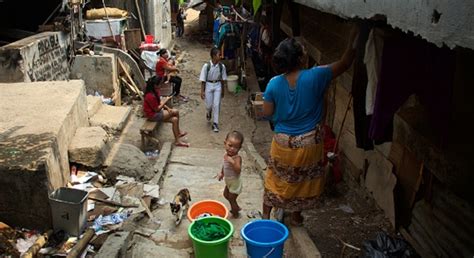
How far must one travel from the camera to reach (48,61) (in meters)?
9.26

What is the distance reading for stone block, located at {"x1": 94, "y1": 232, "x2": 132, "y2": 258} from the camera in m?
4.21

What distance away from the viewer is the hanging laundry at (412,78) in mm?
2631

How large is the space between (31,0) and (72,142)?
9.01 m

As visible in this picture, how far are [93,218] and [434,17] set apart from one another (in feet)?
15.0

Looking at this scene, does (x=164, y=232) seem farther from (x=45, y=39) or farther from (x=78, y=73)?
→ (x=78, y=73)

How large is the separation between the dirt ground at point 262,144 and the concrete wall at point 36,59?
284 cm

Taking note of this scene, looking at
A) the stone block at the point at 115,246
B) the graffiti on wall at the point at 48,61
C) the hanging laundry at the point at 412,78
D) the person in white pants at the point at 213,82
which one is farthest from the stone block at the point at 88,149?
the hanging laundry at the point at 412,78

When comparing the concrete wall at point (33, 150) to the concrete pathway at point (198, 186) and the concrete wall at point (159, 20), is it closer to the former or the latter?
the concrete pathway at point (198, 186)

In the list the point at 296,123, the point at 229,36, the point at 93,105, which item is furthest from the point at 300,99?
the point at 229,36

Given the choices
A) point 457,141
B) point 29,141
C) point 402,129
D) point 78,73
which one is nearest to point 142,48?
point 78,73

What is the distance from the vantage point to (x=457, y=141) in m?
3.48

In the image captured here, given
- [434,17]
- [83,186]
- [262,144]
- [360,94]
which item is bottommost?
[262,144]

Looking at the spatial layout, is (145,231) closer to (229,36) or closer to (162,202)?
(162,202)

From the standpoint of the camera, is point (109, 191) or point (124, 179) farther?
point (124, 179)
